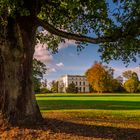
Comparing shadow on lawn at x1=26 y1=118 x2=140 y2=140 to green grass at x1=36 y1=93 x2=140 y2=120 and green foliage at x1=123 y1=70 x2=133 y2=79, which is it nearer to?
green grass at x1=36 y1=93 x2=140 y2=120

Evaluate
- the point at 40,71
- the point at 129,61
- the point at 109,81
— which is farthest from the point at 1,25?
the point at 109,81

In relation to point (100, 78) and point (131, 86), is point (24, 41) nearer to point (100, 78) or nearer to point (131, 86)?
point (100, 78)

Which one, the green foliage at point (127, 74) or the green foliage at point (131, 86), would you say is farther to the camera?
the green foliage at point (127, 74)

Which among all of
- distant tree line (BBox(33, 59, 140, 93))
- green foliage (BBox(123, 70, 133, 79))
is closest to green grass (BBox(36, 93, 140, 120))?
distant tree line (BBox(33, 59, 140, 93))

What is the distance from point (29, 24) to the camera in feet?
55.2

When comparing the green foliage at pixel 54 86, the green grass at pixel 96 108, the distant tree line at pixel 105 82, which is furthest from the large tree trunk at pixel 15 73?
the green foliage at pixel 54 86

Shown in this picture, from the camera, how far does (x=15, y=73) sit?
649 inches

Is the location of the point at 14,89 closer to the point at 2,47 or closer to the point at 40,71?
the point at 2,47

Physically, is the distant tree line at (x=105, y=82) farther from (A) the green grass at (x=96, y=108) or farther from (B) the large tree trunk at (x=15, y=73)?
(B) the large tree trunk at (x=15, y=73)

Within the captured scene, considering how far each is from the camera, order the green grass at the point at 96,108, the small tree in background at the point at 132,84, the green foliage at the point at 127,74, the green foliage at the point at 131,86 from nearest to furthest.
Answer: the green grass at the point at 96,108
the green foliage at the point at 131,86
the small tree in background at the point at 132,84
the green foliage at the point at 127,74

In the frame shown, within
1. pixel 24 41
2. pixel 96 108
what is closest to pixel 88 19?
pixel 24 41

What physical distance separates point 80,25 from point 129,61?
3148 mm

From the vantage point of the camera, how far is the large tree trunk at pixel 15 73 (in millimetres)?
Result: 16375

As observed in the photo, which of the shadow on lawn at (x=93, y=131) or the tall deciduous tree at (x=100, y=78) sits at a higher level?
the tall deciduous tree at (x=100, y=78)
